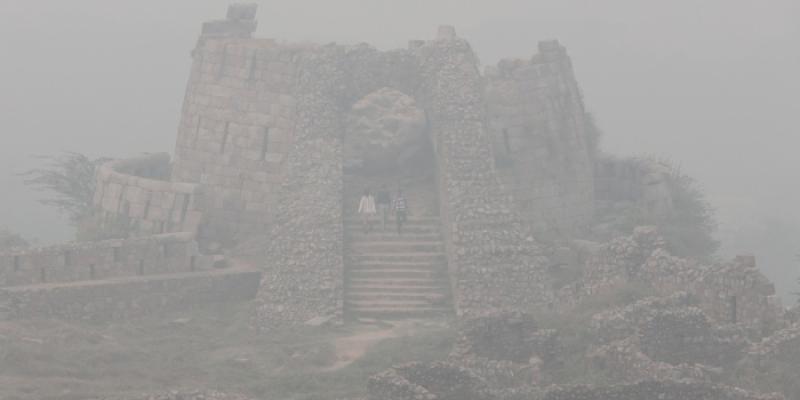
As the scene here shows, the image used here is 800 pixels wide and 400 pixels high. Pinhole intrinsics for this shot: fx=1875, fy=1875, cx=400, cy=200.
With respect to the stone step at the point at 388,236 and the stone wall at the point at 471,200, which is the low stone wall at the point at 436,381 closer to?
the stone wall at the point at 471,200

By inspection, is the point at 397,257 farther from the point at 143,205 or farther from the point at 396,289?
the point at 143,205

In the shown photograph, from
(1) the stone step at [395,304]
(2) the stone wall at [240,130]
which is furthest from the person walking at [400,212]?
(2) the stone wall at [240,130]

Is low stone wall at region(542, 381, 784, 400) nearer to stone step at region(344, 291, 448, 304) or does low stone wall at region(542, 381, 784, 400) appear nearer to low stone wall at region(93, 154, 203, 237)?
stone step at region(344, 291, 448, 304)

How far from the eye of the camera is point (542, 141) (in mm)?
41500

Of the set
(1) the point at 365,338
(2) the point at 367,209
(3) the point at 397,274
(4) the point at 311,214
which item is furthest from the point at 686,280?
(2) the point at 367,209

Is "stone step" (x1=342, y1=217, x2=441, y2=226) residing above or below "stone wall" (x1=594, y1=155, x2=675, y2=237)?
below

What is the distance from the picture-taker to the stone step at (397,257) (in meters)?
35.2

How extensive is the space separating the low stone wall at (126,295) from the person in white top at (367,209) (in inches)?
91.7

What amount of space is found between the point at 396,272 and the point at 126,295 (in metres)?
4.98

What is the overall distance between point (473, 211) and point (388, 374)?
1180 centimetres

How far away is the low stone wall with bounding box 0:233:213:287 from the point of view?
3388cm

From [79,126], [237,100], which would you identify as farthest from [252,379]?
[79,126]

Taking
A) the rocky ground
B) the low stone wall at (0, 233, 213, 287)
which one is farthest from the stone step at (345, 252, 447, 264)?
the low stone wall at (0, 233, 213, 287)

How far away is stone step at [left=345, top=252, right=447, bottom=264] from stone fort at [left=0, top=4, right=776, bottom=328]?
0.12ft
